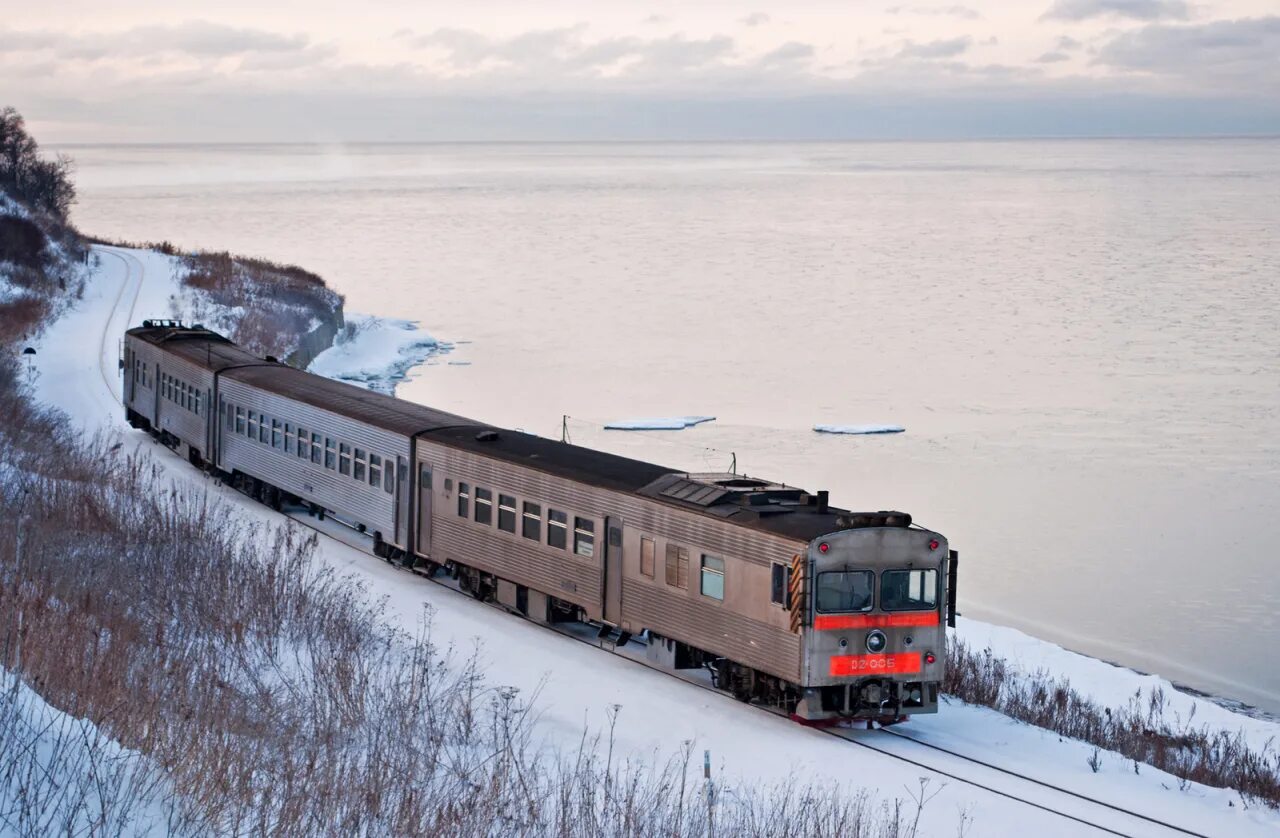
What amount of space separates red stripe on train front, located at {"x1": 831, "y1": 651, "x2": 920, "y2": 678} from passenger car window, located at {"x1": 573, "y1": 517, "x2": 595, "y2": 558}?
4.46 m

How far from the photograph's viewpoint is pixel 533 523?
2203 centimetres

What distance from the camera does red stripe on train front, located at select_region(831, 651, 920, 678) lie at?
17391 mm

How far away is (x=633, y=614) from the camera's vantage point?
20047mm

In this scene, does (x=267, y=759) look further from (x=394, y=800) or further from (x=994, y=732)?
(x=994, y=732)

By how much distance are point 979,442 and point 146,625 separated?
110ft

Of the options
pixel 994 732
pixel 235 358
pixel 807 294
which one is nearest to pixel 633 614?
pixel 994 732

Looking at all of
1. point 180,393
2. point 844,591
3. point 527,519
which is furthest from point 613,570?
point 180,393

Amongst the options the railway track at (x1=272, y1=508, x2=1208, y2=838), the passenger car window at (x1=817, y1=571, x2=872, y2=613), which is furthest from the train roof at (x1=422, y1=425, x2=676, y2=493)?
the passenger car window at (x1=817, y1=571, x2=872, y2=613)

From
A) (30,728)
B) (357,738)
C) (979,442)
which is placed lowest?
(979,442)

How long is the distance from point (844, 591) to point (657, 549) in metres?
2.93

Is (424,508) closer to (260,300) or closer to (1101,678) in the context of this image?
(1101,678)

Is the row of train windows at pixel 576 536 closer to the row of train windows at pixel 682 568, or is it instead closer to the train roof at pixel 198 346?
the row of train windows at pixel 682 568

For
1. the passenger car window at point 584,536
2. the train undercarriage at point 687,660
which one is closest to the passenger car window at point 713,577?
the train undercarriage at point 687,660

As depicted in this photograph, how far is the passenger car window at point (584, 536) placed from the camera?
20.8m
